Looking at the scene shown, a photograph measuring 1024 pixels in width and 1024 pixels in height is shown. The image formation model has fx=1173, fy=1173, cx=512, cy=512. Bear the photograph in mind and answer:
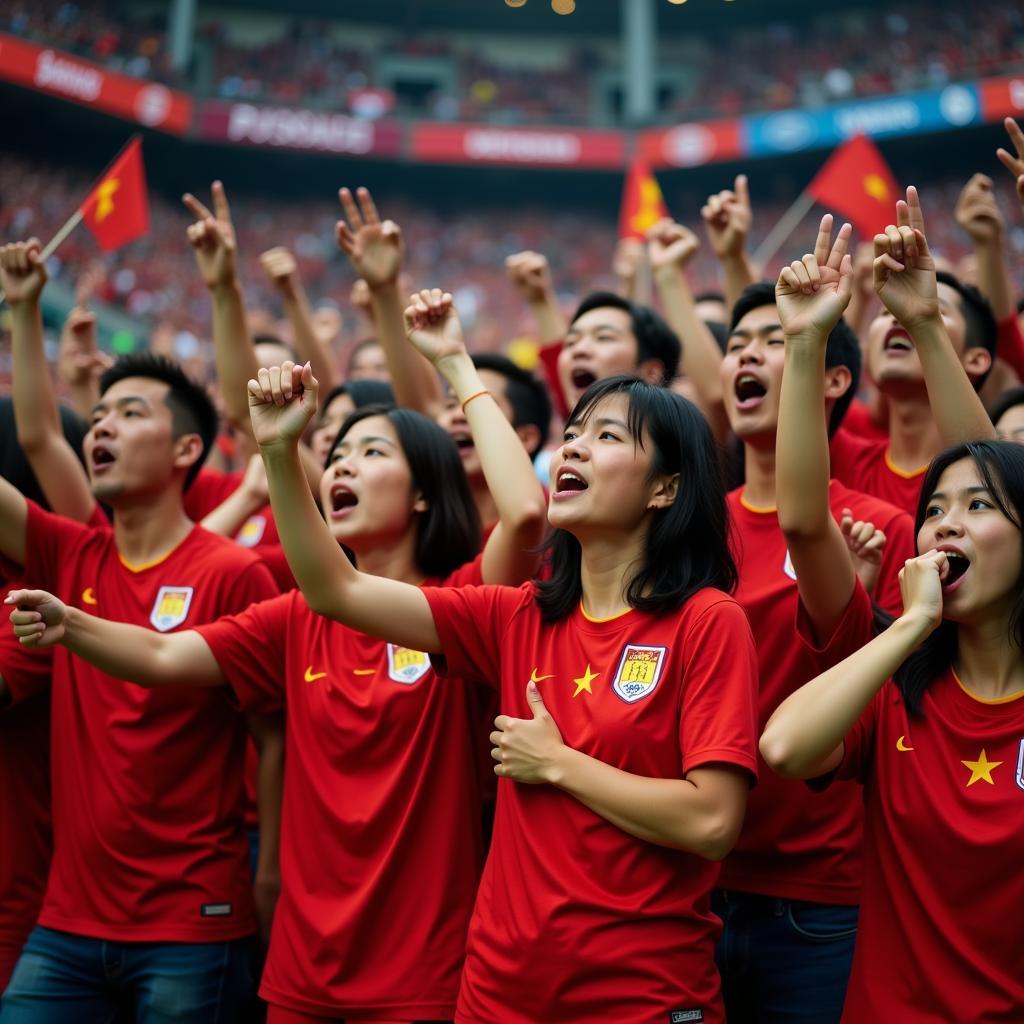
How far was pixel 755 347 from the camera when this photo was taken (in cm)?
330

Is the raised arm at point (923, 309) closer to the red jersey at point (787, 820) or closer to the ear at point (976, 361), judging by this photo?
the red jersey at point (787, 820)

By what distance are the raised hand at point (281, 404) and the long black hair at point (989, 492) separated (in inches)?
53.6

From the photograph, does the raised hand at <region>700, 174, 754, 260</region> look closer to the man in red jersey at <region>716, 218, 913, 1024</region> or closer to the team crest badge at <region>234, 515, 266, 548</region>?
the man in red jersey at <region>716, 218, 913, 1024</region>

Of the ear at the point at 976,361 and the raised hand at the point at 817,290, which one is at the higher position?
the ear at the point at 976,361

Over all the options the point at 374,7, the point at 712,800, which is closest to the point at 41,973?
the point at 712,800

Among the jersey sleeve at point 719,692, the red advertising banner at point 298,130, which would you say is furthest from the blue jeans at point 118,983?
the red advertising banner at point 298,130

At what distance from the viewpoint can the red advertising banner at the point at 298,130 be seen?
78.9 feet

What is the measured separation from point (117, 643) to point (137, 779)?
0.44 meters

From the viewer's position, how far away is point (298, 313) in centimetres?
480

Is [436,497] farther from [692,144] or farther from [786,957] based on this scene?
[692,144]

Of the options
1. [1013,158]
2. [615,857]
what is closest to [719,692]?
[615,857]

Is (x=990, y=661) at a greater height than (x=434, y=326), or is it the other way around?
(x=434, y=326)

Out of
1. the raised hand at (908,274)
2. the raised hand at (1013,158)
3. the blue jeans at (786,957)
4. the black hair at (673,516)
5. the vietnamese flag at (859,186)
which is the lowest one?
the blue jeans at (786,957)

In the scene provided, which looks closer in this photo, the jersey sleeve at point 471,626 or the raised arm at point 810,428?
the raised arm at point 810,428
